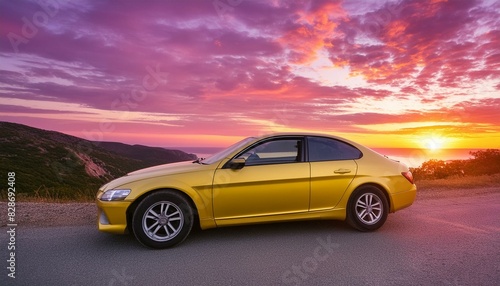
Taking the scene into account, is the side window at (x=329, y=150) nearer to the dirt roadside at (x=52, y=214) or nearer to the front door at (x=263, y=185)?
the front door at (x=263, y=185)

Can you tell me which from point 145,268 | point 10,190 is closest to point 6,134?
point 10,190

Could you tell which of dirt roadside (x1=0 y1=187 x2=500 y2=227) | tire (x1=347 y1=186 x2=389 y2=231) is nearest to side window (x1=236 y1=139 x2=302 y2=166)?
tire (x1=347 y1=186 x2=389 y2=231)

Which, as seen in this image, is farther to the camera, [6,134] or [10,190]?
[6,134]

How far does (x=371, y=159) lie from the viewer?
22.5ft

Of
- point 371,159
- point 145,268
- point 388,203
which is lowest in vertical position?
point 145,268

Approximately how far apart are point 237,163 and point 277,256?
1398 millimetres

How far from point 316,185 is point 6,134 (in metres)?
79.1

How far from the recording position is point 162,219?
572cm

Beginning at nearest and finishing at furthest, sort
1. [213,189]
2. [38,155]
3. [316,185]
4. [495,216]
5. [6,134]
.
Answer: [213,189]
[316,185]
[495,216]
[38,155]
[6,134]

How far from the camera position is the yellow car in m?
5.72

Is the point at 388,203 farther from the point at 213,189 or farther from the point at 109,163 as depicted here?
the point at 109,163

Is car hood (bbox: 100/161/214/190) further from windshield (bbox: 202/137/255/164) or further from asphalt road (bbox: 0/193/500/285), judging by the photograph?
asphalt road (bbox: 0/193/500/285)

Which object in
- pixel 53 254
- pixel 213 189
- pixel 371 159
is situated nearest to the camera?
pixel 53 254

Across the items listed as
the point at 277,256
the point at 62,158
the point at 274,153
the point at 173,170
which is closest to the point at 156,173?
the point at 173,170
